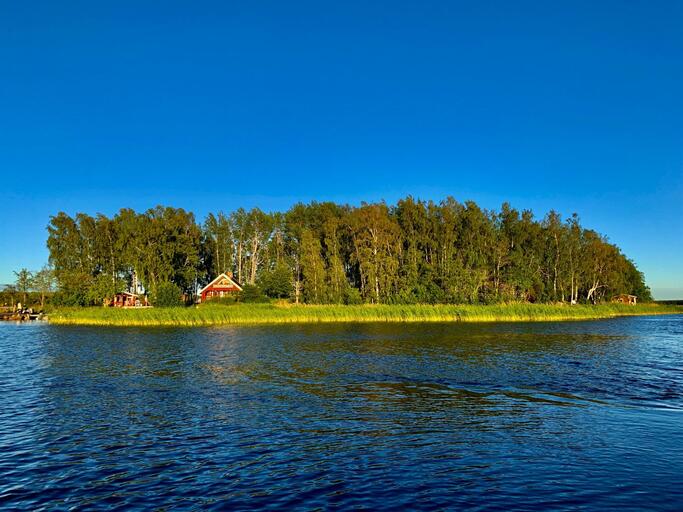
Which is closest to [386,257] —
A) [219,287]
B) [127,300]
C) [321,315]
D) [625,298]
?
[321,315]

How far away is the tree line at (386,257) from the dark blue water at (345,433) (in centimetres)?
5507

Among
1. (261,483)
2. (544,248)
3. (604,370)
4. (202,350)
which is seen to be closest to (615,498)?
(261,483)

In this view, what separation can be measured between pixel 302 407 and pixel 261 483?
256 inches

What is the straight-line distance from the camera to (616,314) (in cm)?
7975

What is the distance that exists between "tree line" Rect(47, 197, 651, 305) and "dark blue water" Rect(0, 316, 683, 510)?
55066 mm

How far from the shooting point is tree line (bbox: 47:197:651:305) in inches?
3285

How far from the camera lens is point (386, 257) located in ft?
270

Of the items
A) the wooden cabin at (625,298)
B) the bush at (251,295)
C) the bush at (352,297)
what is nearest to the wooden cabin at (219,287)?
the bush at (251,295)

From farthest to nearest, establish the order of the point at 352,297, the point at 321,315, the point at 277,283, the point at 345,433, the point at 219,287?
1. the point at 219,287
2. the point at 277,283
3. the point at 352,297
4. the point at 321,315
5. the point at 345,433

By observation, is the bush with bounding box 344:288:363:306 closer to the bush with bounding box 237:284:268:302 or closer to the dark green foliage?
the dark green foliage

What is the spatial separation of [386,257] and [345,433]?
69264 mm

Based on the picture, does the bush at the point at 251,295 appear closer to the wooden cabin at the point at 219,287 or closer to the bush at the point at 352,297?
the wooden cabin at the point at 219,287

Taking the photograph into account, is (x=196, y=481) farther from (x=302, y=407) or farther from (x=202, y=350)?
(x=202, y=350)

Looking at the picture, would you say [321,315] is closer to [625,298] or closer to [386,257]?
[386,257]
